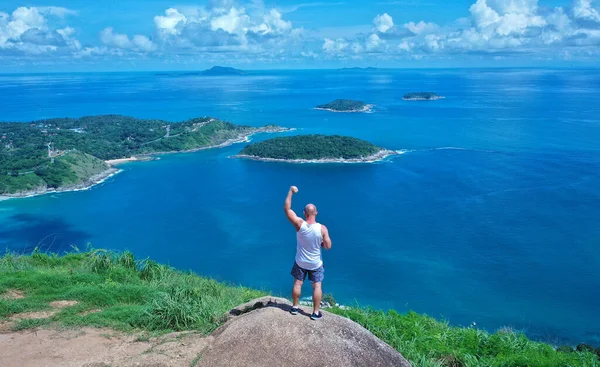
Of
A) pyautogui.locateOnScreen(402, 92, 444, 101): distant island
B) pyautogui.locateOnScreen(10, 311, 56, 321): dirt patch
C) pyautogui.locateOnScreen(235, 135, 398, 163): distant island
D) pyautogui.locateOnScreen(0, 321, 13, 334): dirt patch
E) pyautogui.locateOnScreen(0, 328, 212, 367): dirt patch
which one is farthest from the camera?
pyautogui.locateOnScreen(402, 92, 444, 101): distant island

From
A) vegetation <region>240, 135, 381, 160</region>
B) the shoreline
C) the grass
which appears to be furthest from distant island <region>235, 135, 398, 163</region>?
the grass

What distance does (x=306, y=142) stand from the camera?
77562 millimetres

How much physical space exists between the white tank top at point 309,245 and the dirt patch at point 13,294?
5526mm

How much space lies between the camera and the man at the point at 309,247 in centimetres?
601

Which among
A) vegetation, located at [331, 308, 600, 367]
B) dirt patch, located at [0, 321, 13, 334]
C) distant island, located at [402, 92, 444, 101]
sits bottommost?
distant island, located at [402, 92, 444, 101]

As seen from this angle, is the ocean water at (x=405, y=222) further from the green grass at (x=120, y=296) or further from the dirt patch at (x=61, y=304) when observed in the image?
the dirt patch at (x=61, y=304)

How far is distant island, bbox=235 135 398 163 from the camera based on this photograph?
73688mm

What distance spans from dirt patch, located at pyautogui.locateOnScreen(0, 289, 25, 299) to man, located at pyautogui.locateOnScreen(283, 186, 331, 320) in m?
5.41

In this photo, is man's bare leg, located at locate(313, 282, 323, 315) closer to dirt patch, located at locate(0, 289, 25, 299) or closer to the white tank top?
the white tank top

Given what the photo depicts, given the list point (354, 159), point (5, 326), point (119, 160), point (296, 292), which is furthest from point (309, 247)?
point (119, 160)

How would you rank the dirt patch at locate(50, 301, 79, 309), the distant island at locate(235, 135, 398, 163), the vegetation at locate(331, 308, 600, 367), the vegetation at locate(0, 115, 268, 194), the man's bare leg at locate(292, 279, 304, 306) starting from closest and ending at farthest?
the man's bare leg at locate(292, 279, 304, 306) → the vegetation at locate(331, 308, 600, 367) → the dirt patch at locate(50, 301, 79, 309) → the vegetation at locate(0, 115, 268, 194) → the distant island at locate(235, 135, 398, 163)

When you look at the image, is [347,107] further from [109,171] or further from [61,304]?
[61,304]

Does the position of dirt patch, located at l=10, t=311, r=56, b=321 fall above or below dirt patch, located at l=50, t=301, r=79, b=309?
above

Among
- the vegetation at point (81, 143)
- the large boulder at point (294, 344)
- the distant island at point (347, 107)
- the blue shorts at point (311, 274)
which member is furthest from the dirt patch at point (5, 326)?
the distant island at point (347, 107)
